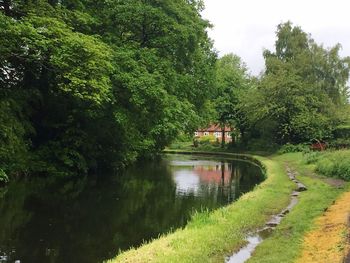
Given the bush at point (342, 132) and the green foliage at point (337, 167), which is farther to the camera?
the bush at point (342, 132)

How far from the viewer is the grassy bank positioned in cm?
1090

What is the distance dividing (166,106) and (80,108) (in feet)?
19.6

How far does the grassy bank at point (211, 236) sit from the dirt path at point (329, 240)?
195 centimetres

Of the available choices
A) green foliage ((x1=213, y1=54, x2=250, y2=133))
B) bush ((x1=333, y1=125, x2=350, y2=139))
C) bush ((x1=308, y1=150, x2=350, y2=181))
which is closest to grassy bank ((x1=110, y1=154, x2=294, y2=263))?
bush ((x1=308, y1=150, x2=350, y2=181))

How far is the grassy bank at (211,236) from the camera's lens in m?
10.9

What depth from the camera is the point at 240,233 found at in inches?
552

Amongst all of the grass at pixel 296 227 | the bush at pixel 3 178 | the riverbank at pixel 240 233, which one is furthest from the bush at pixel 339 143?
the bush at pixel 3 178

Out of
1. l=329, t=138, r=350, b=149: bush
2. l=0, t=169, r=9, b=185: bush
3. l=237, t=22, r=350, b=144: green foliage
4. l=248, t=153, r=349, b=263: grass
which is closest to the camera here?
l=248, t=153, r=349, b=263: grass

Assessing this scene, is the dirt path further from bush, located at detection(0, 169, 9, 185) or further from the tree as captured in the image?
the tree

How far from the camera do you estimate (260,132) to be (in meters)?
65.7

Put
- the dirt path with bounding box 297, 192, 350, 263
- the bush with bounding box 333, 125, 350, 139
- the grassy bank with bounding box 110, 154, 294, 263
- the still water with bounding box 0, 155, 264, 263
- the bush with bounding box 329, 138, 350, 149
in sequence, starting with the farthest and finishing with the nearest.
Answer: the bush with bounding box 333, 125, 350, 139 < the bush with bounding box 329, 138, 350, 149 < the still water with bounding box 0, 155, 264, 263 < the dirt path with bounding box 297, 192, 350, 263 < the grassy bank with bounding box 110, 154, 294, 263

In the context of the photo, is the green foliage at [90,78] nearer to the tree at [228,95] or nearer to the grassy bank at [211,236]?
the grassy bank at [211,236]

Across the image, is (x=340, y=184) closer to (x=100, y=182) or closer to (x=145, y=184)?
(x=145, y=184)

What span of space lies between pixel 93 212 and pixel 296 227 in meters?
8.64
